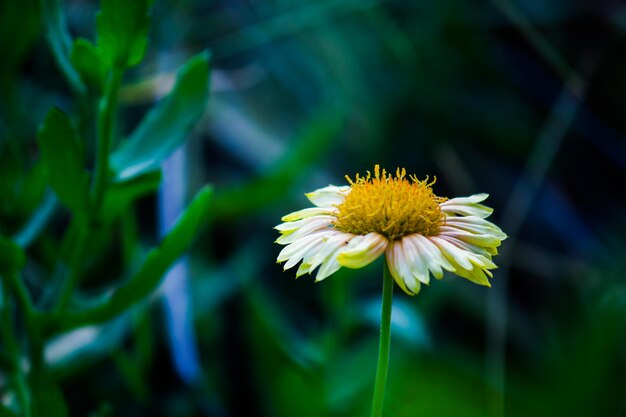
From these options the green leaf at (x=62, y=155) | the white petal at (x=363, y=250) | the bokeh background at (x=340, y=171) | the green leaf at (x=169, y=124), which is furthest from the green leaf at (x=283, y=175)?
the white petal at (x=363, y=250)

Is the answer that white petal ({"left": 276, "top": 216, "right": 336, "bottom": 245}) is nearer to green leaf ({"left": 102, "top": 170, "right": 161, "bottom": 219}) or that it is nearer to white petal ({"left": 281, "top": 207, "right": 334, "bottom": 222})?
white petal ({"left": 281, "top": 207, "right": 334, "bottom": 222})

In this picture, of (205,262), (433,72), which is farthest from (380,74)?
(205,262)

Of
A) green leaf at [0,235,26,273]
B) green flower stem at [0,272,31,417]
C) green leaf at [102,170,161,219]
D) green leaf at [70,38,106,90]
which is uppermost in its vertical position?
green leaf at [70,38,106,90]

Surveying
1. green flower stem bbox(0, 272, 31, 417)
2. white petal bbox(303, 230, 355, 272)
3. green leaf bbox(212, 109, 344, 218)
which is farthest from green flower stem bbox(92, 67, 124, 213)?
green leaf bbox(212, 109, 344, 218)

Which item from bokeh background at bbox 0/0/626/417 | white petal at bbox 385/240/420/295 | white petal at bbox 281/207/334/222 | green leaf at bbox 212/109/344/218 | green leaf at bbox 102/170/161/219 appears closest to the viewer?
white petal at bbox 385/240/420/295

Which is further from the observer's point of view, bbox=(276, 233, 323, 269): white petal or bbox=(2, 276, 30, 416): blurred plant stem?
Answer: bbox=(2, 276, 30, 416): blurred plant stem

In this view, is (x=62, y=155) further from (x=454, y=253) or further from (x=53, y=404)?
(x=454, y=253)

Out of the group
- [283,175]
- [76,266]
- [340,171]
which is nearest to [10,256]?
[76,266]

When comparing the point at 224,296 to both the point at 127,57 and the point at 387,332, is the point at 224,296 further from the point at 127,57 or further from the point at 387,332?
the point at 387,332

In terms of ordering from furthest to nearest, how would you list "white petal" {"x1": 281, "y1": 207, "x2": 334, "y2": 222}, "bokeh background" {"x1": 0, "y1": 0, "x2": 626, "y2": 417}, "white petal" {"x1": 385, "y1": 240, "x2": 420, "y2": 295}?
"bokeh background" {"x1": 0, "y1": 0, "x2": 626, "y2": 417} < "white petal" {"x1": 281, "y1": 207, "x2": 334, "y2": 222} < "white petal" {"x1": 385, "y1": 240, "x2": 420, "y2": 295}
